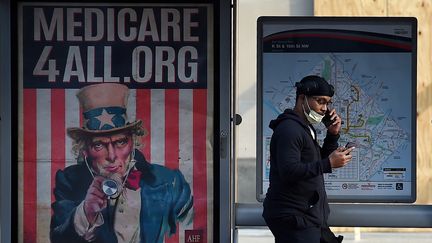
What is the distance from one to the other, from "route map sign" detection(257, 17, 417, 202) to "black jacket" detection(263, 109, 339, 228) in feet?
4.23

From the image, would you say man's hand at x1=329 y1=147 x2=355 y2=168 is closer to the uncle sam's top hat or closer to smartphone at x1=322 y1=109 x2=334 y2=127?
smartphone at x1=322 y1=109 x2=334 y2=127

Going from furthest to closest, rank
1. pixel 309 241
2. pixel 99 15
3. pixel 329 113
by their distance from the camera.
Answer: pixel 99 15
pixel 329 113
pixel 309 241

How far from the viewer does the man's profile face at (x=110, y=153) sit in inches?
215

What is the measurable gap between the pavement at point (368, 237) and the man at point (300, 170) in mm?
5629

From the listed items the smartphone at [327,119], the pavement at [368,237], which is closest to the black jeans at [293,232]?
the smartphone at [327,119]

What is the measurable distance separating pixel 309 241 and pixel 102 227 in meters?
1.76

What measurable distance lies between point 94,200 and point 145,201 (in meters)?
0.35

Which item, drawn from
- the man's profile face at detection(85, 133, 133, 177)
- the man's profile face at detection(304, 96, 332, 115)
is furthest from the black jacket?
the man's profile face at detection(85, 133, 133, 177)

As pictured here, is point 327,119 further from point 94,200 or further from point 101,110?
point 94,200

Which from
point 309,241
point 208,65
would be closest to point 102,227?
point 208,65

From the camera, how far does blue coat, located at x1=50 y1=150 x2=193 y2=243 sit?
544 cm

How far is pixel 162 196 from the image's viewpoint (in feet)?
18.0

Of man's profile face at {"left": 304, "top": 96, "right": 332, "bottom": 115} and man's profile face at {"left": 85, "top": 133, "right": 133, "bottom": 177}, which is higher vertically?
man's profile face at {"left": 304, "top": 96, "right": 332, "bottom": 115}

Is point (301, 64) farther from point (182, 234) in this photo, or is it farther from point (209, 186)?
point (182, 234)
